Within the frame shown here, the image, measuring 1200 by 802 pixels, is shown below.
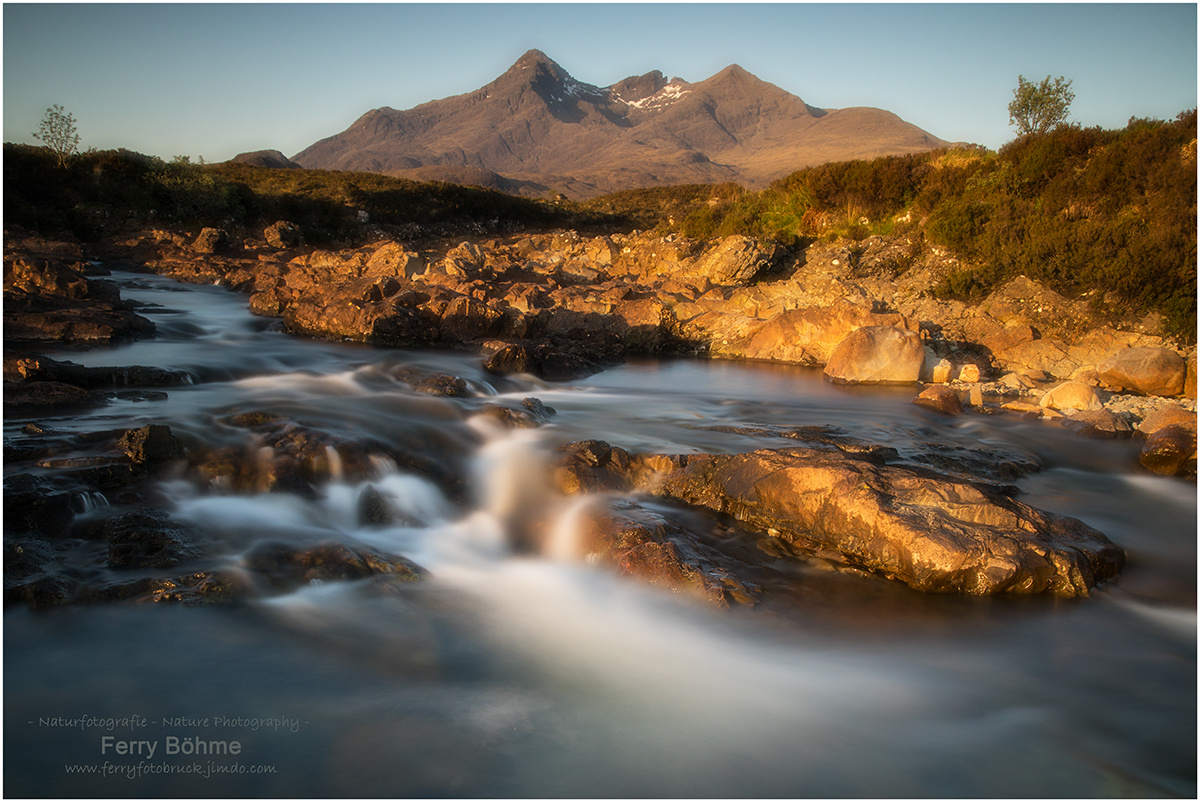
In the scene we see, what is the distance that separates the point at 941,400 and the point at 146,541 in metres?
10.0

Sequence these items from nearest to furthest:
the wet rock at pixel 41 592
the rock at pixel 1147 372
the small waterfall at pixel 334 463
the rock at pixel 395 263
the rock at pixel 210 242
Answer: the wet rock at pixel 41 592, the small waterfall at pixel 334 463, the rock at pixel 1147 372, the rock at pixel 395 263, the rock at pixel 210 242

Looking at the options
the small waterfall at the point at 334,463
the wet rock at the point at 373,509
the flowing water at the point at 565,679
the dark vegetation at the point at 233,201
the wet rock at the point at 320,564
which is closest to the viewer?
the flowing water at the point at 565,679

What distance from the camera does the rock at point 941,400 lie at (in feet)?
32.1

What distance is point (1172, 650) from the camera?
431 cm

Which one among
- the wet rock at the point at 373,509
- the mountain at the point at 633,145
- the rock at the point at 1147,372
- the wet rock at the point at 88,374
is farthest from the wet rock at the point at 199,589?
the mountain at the point at 633,145

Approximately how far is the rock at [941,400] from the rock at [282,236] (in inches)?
917

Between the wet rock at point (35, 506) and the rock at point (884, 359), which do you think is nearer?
the wet rock at point (35, 506)

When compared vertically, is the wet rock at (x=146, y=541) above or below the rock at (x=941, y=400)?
below

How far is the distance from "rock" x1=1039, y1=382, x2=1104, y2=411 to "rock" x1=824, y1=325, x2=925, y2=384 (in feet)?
7.62

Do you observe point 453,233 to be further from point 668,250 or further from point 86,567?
point 86,567

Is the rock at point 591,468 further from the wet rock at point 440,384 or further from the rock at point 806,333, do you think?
the rock at point 806,333

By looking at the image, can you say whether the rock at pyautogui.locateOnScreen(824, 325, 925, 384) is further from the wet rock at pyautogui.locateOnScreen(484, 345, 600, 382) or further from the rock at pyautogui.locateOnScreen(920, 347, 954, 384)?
the wet rock at pyautogui.locateOnScreen(484, 345, 600, 382)

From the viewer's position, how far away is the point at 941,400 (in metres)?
9.92

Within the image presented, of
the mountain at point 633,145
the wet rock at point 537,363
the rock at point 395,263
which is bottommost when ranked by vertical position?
the wet rock at point 537,363
